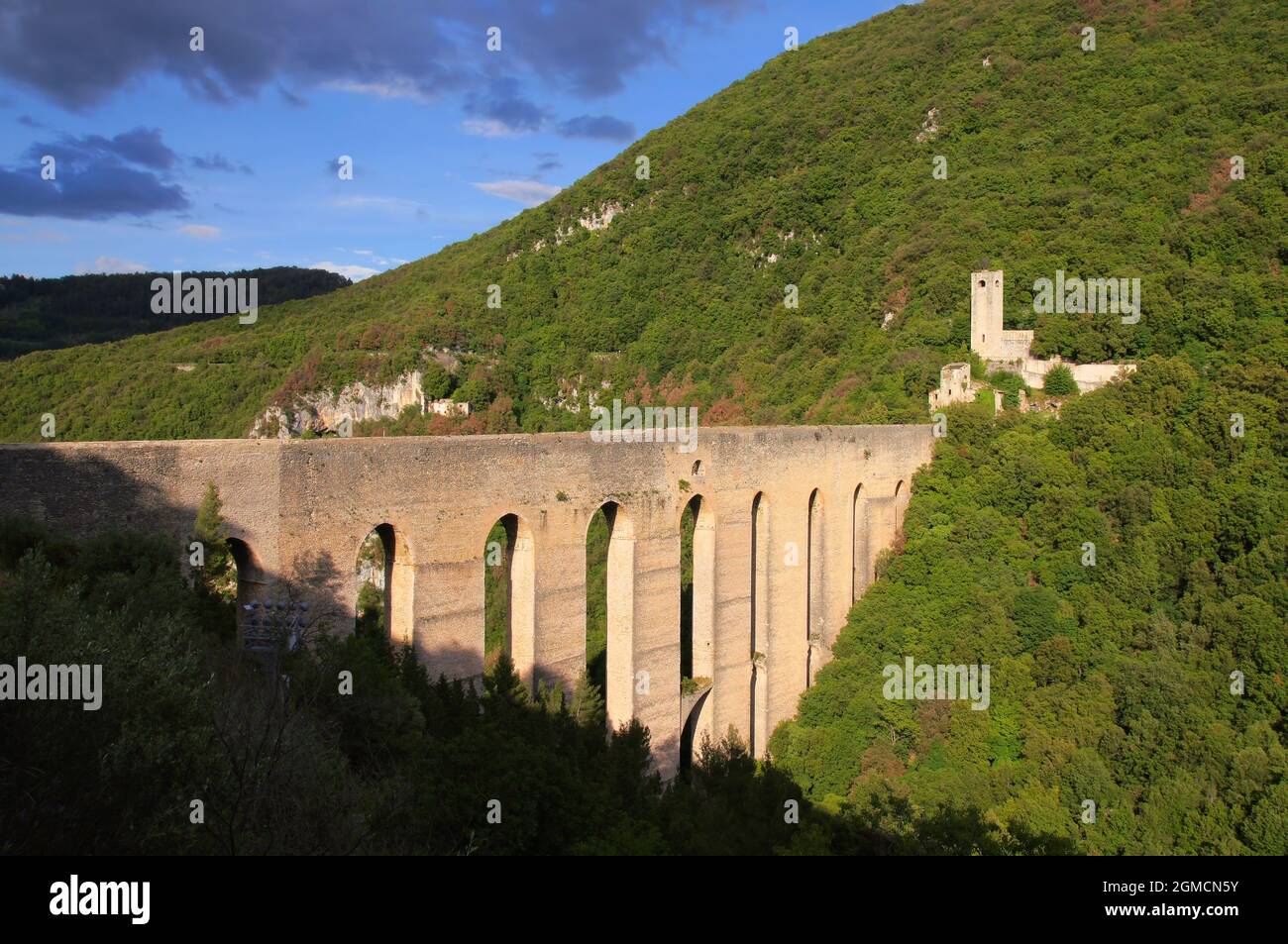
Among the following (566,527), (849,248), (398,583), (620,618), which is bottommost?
(620,618)

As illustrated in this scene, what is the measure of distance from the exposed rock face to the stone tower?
92.6 ft

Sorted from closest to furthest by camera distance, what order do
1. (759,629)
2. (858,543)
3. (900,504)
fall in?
(759,629) → (858,543) → (900,504)

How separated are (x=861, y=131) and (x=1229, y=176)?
2659 cm

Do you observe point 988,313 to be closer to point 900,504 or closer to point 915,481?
point 915,481

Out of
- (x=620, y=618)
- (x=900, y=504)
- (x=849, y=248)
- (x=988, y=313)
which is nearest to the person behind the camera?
(x=620, y=618)

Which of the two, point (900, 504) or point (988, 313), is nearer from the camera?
point (900, 504)

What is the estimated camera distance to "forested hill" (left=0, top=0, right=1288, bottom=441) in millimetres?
32062

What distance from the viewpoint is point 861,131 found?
56531 millimetres

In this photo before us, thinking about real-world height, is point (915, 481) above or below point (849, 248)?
below

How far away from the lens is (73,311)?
54500mm

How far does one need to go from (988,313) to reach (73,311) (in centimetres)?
5087

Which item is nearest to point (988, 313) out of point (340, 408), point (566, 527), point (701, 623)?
point (701, 623)

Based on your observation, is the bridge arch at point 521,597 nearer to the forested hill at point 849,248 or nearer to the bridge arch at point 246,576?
the bridge arch at point 246,576

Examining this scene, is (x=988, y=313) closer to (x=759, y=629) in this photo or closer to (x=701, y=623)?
(x=759, y=629)
